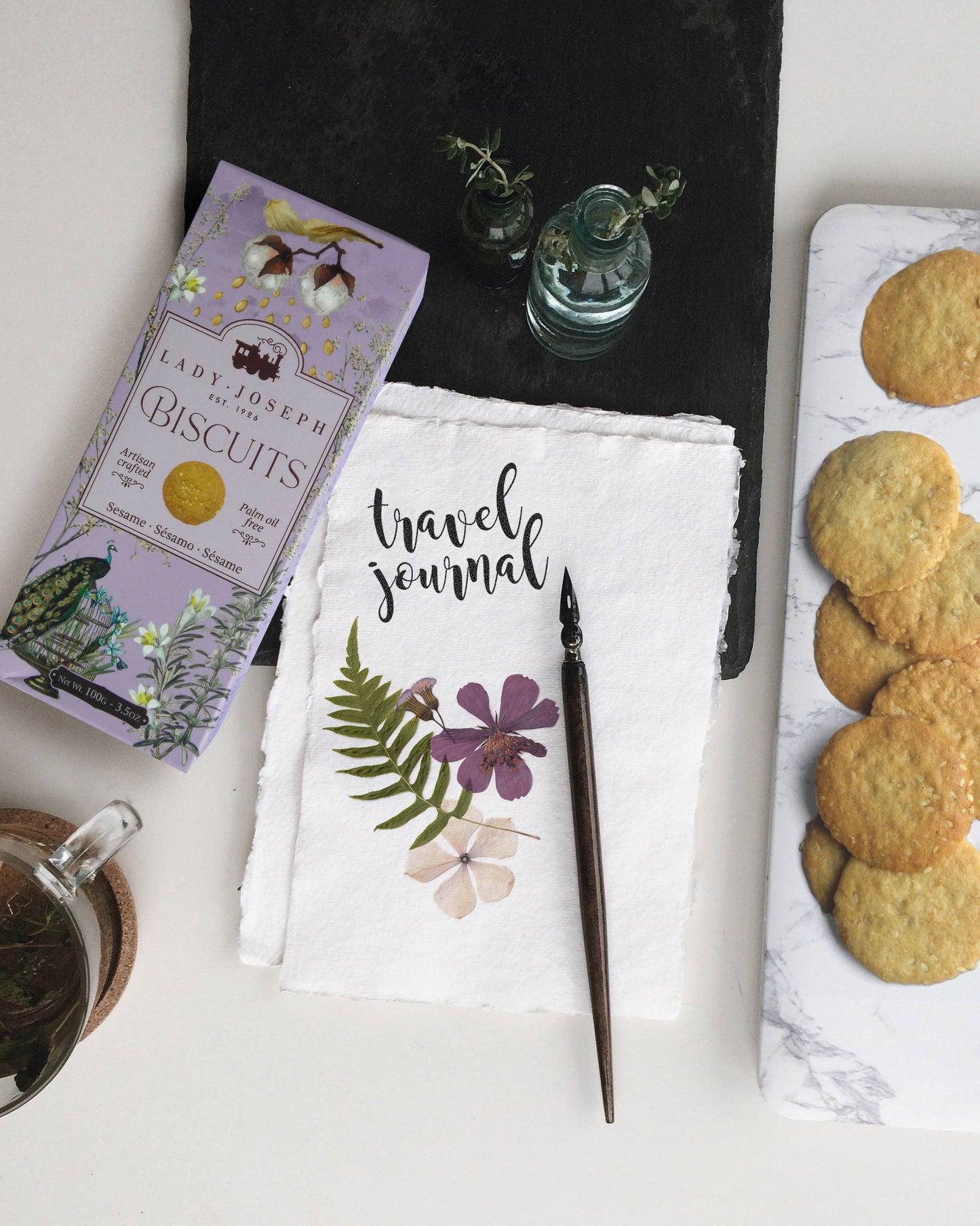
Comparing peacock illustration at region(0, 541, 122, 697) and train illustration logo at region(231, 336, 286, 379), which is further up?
train illustration logo at region(231, 336, 286, 379)

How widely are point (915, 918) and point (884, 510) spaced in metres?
0.22

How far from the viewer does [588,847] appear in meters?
0.49

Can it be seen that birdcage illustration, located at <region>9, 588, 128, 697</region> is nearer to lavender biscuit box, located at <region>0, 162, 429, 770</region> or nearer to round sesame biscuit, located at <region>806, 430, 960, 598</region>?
lavender biscuit box, located at <region>0, 162, 429, 770</region>

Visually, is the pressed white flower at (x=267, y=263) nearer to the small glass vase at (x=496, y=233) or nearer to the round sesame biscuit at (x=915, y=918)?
Result: the small glass vase at (x=496, y=233)

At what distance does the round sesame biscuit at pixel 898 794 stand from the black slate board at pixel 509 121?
23 cm

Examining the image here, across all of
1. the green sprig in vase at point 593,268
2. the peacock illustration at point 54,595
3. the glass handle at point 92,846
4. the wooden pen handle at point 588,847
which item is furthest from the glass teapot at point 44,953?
the green sprig in vase at point 593,268

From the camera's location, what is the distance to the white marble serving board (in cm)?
51

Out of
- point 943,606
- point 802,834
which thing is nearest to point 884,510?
point 943,606

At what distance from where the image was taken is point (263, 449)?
1.57 feet

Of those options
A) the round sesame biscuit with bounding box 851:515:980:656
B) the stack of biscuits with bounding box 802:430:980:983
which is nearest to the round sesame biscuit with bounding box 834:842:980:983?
the stack of biscuits with bounding box 802:430:980:983

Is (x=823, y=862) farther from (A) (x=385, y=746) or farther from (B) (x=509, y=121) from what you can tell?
(B) (x=509, y=121)

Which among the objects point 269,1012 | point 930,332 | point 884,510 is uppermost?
point 930,332

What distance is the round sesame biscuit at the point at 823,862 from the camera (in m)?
0.50

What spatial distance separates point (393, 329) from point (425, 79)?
0.50 ft
